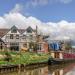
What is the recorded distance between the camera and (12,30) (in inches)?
4045

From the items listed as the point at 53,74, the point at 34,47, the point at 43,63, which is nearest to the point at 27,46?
the point at 34,47

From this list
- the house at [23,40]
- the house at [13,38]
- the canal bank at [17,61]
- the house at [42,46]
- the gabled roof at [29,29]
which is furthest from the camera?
the gabled roof at [29,29]

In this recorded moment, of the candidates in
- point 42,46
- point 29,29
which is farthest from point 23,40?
point 42,46

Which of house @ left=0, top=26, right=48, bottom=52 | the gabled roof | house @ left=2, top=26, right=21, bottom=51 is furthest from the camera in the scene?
the gabled roof

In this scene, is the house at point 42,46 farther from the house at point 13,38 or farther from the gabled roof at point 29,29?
the house at point 13,38

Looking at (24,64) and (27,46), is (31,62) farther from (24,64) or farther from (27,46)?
(27,46)

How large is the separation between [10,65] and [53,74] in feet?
24.1

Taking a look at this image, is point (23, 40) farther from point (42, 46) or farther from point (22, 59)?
point (22, 59)

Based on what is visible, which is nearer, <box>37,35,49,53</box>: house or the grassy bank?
the grassy bank

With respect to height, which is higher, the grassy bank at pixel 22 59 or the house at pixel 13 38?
the house at pixel 13 38

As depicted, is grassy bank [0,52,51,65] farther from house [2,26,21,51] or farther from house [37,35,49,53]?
house [2,26,21,51]

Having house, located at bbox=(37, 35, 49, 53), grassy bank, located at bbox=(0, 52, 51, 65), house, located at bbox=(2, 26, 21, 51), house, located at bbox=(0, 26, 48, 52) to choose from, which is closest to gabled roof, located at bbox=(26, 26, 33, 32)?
house, located at bbox=(0, 26, 48, 52)

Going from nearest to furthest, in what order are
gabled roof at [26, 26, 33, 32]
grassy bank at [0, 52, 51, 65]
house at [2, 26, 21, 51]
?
grassy bank at [0, 52, 51, 65] → house at [2, 26, 21, 51] → gabled roof at [26, 26, 33, 32]

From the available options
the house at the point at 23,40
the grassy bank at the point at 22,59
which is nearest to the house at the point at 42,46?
the house at the point at 23,40
